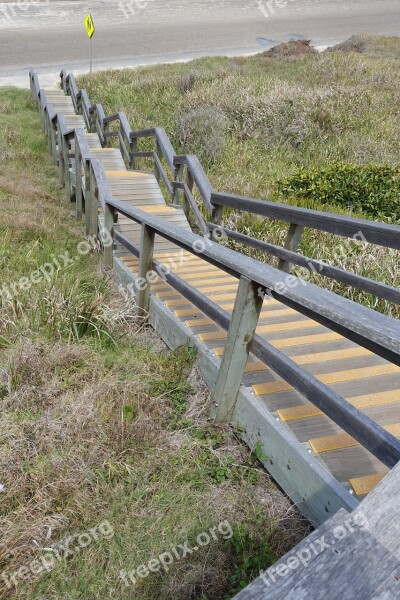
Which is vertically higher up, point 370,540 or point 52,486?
point 370,540

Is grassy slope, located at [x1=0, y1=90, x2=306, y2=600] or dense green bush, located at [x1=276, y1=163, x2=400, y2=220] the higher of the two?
dense green bush, located at [x1=276, y1=163, x2=400, y2=220]

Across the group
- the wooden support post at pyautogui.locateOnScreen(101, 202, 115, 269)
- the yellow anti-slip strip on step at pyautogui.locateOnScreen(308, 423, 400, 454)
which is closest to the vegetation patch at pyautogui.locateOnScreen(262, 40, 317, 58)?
the wooden support post at pyautogui.locateOnScreen(101, 202, 115, 269)

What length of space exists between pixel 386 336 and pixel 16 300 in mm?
3068

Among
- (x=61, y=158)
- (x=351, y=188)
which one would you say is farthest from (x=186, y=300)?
(x=61, y=158)

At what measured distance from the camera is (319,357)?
273 centimetres

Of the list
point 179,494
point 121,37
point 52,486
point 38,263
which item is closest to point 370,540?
point 179,494

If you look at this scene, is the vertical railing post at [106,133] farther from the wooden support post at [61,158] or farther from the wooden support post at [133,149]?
the wooden support post at [133,149]

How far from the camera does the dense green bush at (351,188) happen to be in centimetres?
673

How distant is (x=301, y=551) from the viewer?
0.74m

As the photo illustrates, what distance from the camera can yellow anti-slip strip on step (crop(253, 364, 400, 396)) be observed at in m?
2.38

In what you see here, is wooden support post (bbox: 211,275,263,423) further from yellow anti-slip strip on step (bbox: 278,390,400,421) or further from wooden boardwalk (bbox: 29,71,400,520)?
yellow anti-slip strip on step (bbox: 278,390,400,421)

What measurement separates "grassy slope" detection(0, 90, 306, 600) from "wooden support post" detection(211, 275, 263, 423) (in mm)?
147

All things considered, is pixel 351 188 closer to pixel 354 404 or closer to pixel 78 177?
pixel 78 177

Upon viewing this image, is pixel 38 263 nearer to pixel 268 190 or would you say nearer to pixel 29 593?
pixel 29 593
